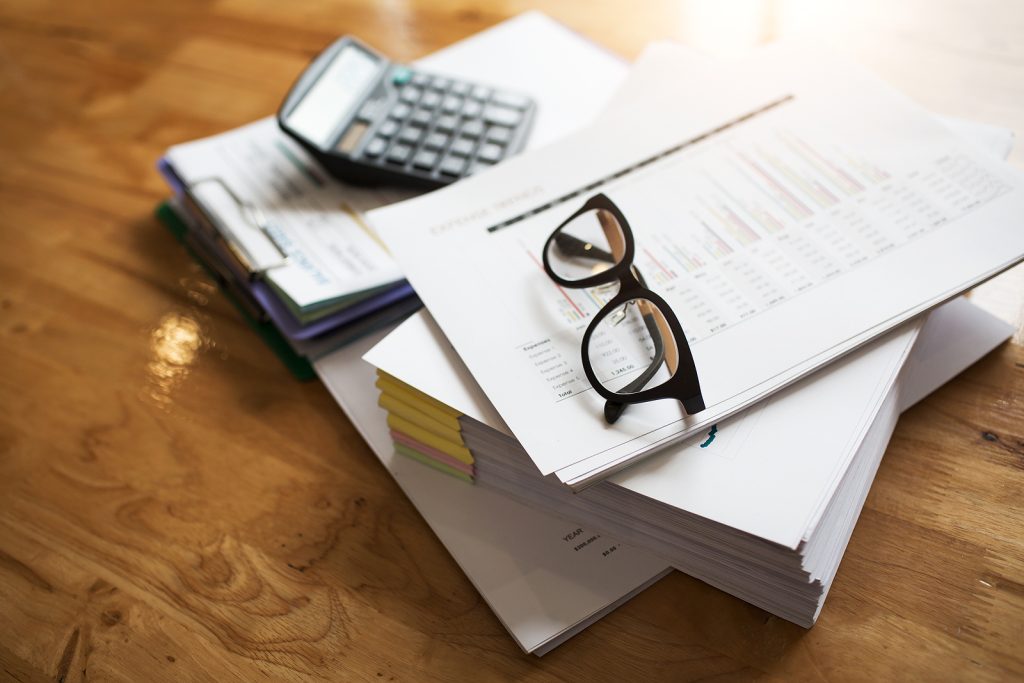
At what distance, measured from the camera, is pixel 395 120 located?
0.69 metres

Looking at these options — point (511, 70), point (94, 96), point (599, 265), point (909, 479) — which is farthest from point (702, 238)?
point (94, 96)

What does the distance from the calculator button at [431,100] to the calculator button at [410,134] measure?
0.03 meters

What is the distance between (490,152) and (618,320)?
0.78 ft

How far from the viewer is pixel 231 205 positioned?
2.13ft

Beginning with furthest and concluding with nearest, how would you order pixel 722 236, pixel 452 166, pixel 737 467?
pixel 452 166
pixel 722 236
pixel 737 467

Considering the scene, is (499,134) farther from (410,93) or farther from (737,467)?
(737,467)

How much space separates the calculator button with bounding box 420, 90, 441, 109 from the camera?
704mm

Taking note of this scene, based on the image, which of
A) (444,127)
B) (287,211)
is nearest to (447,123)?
(444,127)

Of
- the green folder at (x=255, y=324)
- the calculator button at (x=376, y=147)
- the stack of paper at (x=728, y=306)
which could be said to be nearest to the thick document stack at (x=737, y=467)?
the stack of paper at (x=728, y=306)

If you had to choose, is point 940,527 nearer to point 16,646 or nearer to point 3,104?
point 16,646

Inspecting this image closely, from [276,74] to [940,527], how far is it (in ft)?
2.37

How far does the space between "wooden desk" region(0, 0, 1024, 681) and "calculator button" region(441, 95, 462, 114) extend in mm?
251

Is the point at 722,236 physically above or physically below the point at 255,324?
above

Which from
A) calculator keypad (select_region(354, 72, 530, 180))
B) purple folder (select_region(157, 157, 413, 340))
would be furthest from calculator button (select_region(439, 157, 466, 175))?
purple folder (select_region(157, 157, 413, 340))
